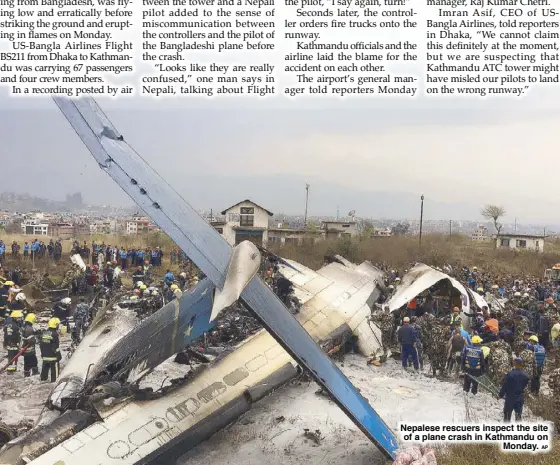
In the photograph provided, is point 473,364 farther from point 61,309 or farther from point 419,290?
point 61,309

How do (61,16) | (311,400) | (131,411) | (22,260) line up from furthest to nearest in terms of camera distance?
1. (22,260)
2. (311,400)
3. (61,16)
4. (131,411)

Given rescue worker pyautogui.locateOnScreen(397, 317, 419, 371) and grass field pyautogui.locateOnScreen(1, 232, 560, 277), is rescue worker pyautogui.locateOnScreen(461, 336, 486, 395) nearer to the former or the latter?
rescue worker pyautogui.locateOnScreen(397, 317, 419, 371)

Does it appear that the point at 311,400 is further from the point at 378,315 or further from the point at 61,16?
the point at 61,16

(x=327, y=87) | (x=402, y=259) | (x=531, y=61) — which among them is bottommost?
(x=402, y=259)

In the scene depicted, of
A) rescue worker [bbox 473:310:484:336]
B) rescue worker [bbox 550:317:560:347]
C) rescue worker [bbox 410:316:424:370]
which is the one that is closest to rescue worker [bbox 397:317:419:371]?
rescue worker [bbox 410:316:424:370]

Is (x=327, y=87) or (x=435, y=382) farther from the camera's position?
(x=435, y=382)

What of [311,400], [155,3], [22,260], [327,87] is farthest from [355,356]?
[22,260]
